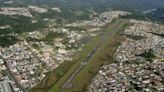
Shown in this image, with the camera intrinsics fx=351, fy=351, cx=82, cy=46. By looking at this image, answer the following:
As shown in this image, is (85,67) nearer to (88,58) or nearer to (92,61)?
(92,61)

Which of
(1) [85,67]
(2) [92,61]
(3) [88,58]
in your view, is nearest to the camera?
(1) [85,67]

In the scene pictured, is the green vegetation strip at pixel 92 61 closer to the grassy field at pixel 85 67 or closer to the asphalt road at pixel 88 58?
the grassy field at pixel 85 67

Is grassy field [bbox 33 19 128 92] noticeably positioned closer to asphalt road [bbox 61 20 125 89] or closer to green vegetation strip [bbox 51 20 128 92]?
green vegetation strip [bbox 51 20 128 92]

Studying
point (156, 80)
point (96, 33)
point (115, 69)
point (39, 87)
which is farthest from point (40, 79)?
point (96, 33)

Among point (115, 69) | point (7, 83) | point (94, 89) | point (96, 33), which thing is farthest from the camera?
point (96, 33)

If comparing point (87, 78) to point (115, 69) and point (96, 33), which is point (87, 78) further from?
point (96, 33)

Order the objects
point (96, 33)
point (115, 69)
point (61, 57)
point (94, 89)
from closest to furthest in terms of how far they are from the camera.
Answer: point (94, 89), point (115, 69), point (61, 57), point (96, 33)

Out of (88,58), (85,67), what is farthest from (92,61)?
(85,67)

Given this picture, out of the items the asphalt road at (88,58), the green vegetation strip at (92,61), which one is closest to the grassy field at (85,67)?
the green vegetation strip at (92,61)

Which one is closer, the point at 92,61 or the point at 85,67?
the point at 85,67
